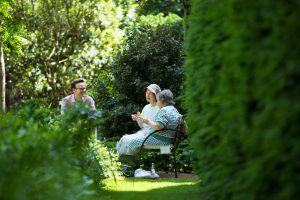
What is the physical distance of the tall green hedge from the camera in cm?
329

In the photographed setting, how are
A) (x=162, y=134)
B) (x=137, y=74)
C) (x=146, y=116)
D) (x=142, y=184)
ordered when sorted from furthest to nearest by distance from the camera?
(x=137, y=74) → (x=146, y=116) → (x=162, y=134) → (x=142, y=184)

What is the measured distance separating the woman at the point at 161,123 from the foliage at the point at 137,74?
132 inches

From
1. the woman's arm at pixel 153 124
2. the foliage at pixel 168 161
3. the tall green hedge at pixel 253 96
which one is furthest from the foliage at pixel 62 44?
A: the tall green hedge at pixel 253 96

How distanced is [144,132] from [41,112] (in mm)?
3534

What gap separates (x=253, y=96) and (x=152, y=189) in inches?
170

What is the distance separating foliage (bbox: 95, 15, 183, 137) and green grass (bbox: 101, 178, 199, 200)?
4.05 m

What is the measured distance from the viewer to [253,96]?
3.72 metres

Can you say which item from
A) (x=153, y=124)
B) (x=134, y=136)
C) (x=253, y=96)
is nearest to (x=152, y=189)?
(x=153, y=124)

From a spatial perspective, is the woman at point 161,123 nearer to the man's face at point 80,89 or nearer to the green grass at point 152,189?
the green grass at point 152,189

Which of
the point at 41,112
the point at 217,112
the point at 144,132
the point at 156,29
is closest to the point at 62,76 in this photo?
the point at 156,29

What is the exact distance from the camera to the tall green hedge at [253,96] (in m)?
3.29

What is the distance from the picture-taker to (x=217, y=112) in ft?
15.3

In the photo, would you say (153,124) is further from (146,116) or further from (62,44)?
(62,44)

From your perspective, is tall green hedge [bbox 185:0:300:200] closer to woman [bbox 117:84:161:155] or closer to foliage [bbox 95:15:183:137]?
woman [bbox 117:84:161:155]
